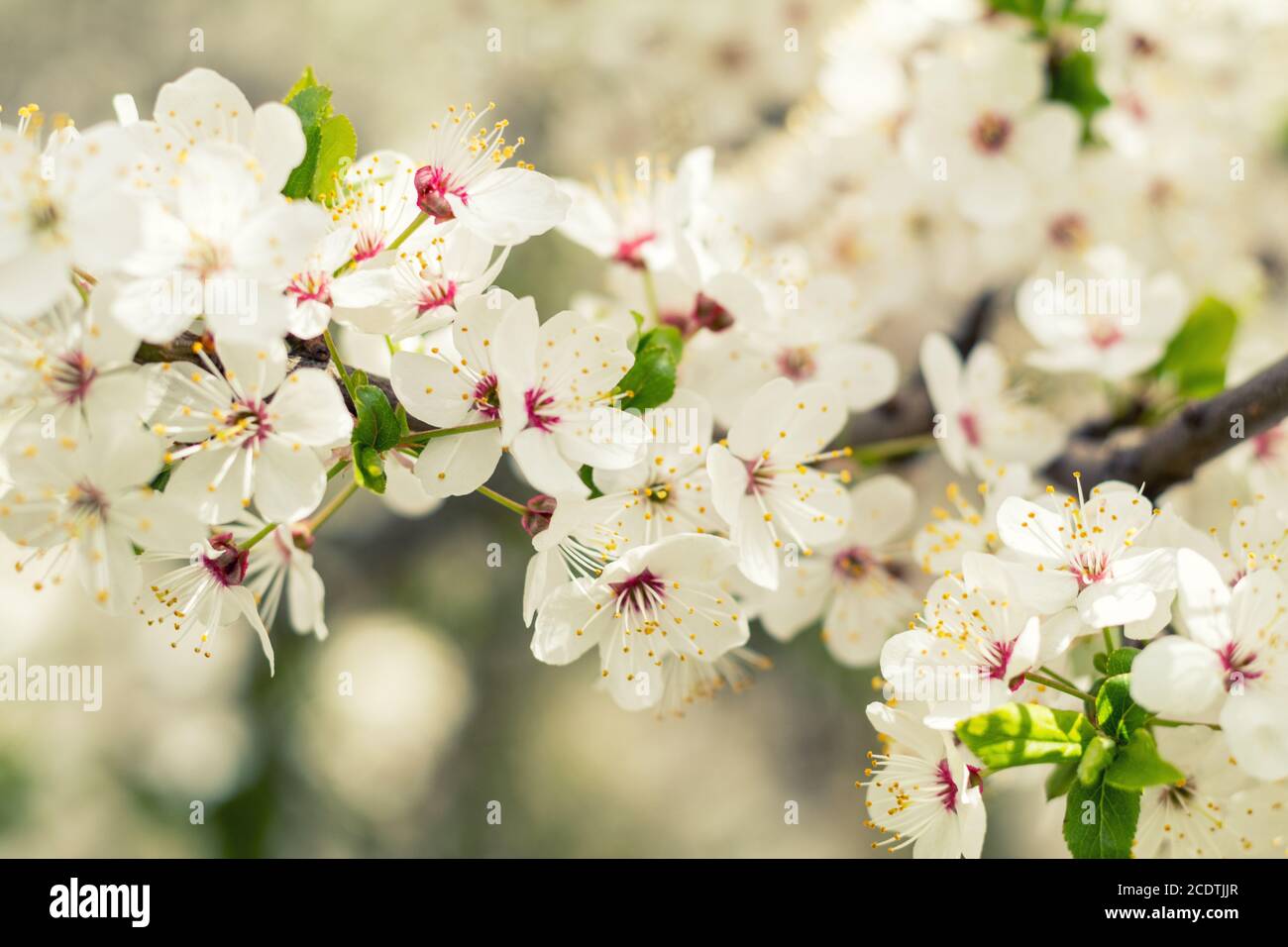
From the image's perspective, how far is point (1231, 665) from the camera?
0.84 metres

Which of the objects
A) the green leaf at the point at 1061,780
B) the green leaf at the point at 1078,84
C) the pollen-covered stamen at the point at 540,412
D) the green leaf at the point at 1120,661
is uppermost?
the green leaf at the point at 1078,84

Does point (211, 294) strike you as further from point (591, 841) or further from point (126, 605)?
point (591, 841)

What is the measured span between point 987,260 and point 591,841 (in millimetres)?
2139

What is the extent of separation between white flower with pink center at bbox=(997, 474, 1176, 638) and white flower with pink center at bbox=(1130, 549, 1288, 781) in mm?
34

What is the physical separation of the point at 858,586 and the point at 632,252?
509 mm

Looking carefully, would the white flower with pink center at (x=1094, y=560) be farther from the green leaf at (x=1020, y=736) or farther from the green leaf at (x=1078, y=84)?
the green leaf at (x=1078, y=84)

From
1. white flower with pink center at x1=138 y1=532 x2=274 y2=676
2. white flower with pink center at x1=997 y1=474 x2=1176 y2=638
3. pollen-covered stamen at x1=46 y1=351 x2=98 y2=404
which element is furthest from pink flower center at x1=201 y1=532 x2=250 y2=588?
white flower with pink center at x1=997 y1=474 x2=1176 y2=638

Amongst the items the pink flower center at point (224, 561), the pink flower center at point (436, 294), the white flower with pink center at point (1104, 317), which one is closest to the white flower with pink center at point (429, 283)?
the pink flower center at point (436, 294)

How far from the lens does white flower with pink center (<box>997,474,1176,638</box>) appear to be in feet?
2.83

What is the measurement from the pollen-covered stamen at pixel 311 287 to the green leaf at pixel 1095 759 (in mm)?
732

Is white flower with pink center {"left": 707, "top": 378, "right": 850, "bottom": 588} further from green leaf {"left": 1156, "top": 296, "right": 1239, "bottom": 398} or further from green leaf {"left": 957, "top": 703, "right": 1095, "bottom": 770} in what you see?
green leaf {"left": 1156, "top": 296, "right": 1239, "bottom": 398}

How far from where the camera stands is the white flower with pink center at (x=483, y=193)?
90 cm

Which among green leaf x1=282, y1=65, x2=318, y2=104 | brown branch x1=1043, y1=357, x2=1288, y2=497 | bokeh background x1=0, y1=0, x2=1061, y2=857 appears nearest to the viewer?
green leaf x1=282, y1=65, x2=318, y2=104
